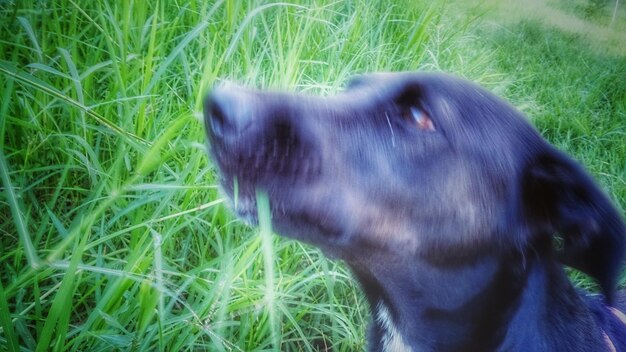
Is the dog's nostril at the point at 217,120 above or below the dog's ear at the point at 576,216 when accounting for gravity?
above

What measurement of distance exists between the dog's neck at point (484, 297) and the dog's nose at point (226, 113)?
633mm

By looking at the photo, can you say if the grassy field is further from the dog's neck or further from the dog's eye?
the dog's eye

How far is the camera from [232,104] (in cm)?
138

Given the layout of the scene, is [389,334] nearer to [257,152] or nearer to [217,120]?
[257,152]

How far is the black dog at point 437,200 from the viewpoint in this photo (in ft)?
4.75

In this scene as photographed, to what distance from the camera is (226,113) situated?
1.36 m

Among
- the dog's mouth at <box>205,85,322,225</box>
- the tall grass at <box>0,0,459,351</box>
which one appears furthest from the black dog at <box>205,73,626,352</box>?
the tall grass at <box>0,0,459,351</box>

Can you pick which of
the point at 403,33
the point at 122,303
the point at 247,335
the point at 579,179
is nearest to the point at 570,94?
the point at 403,33

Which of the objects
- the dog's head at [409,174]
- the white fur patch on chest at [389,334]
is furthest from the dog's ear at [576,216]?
the white fur patch on chest at [389,334]

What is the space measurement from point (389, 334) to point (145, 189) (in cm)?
108

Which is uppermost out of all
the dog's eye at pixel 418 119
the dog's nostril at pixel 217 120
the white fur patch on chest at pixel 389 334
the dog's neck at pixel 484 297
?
the dog's nostril at pixel 217 120

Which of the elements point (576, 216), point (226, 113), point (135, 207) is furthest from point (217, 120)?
point (576, 216)

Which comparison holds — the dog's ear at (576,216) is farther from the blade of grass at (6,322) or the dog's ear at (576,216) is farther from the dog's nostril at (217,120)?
the blade of grass at (6,322)

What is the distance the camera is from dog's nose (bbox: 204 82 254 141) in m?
1.36
